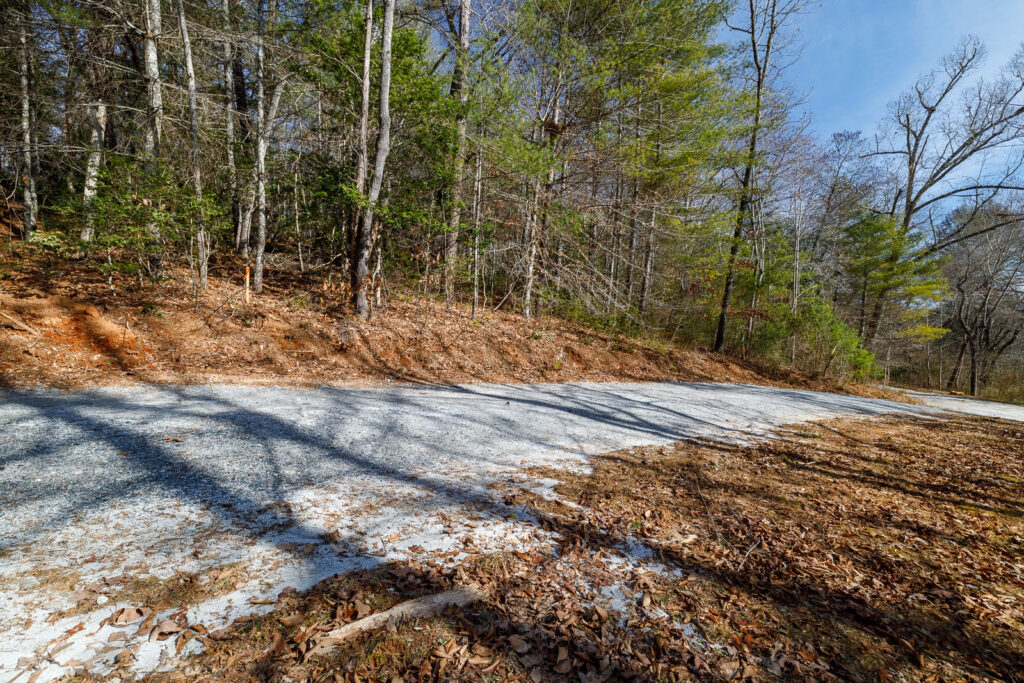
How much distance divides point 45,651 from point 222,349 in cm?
578

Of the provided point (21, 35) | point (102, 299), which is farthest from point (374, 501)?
point (21, 35)

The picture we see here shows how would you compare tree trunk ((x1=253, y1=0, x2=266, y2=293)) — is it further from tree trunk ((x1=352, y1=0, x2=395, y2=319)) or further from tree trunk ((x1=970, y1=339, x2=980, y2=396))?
tree trunk ((x1=970, y1=339, x2=980, y2=396))

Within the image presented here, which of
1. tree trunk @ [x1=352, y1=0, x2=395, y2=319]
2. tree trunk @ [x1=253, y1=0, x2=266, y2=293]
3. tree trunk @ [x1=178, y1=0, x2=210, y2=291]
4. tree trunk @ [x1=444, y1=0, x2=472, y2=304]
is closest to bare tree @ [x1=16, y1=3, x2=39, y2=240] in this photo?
tree trunk @ [x1=178, y1=0, x2=210, y2=291]

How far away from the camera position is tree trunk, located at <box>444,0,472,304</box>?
848 cm

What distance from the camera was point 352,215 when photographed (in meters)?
8.63

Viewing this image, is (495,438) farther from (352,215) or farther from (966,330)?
(966,330)

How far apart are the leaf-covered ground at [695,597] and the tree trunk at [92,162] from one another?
784 cm

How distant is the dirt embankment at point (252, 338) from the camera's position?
522cm

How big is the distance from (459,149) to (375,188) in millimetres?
2201

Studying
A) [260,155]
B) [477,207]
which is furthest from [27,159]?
[477,207]

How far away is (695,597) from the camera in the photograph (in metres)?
1.97

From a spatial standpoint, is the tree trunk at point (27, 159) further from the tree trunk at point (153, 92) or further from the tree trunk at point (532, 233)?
the tree trunk at point (532, 233)

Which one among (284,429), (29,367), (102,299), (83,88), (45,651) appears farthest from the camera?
(83,88)

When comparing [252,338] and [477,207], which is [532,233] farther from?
[252,338]
